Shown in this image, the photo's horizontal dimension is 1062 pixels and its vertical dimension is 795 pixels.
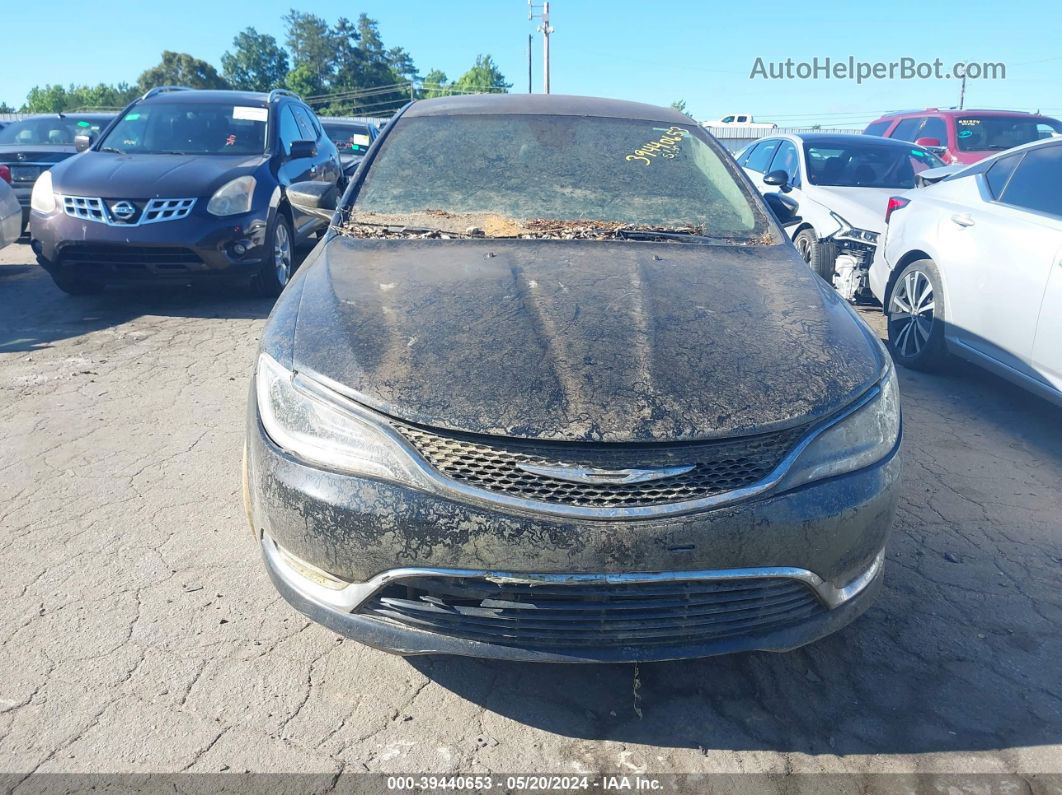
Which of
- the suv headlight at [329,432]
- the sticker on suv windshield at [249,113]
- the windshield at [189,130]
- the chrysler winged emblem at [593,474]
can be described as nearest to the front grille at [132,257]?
the windshield at [189,130]

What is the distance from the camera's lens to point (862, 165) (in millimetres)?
7883

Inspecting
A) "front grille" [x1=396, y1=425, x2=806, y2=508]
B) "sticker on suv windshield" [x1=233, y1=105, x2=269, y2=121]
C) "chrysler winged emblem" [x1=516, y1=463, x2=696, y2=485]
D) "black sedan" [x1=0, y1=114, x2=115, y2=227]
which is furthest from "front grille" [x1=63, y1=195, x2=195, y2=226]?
"chrysler winged emblem" [x1=516, y1=463, x2=696, y2=485]

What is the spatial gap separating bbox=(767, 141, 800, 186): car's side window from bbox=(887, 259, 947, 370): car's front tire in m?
2.62

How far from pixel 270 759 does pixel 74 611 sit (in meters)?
1.02

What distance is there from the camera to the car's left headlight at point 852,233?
6633mm

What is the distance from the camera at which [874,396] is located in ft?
7.38

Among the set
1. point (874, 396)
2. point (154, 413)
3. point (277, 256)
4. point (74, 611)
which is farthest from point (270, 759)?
point (277, 256)

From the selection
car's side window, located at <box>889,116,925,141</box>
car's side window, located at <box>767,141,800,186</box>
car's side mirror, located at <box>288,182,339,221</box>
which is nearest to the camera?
car's side mirror, located at <box>288,182,339,221</box>

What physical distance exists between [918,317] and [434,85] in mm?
98741

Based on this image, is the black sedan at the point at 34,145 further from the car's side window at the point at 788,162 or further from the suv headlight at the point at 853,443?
the suv headlight at the point at 853,443

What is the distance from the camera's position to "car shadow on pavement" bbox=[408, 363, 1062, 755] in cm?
219

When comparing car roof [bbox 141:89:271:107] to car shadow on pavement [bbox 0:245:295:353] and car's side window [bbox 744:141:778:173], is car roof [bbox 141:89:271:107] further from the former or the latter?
car's side window [bbox 744:141:778:173]

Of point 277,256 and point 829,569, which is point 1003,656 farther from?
point 277,256

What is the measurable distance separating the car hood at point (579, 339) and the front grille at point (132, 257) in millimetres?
3532
